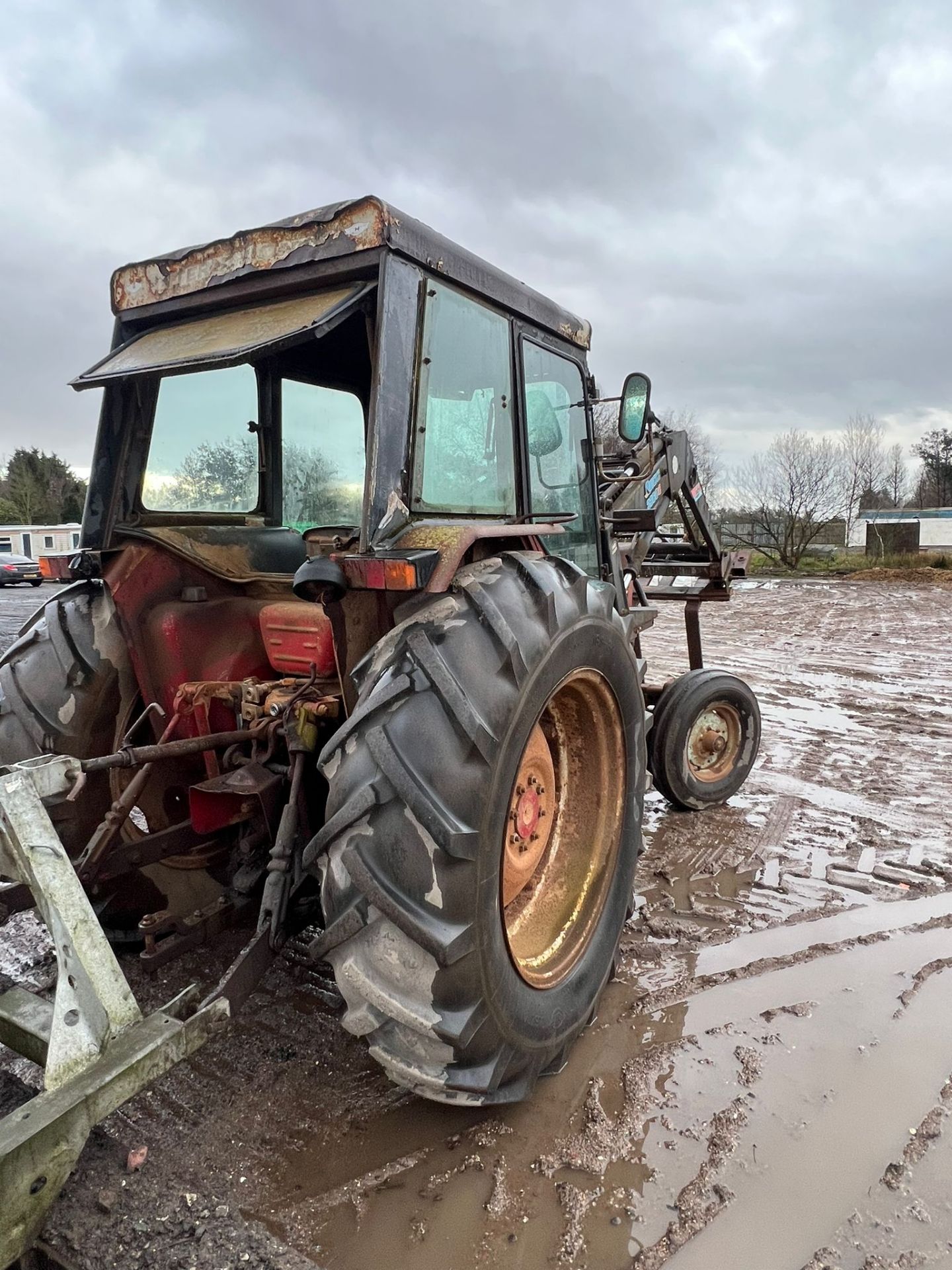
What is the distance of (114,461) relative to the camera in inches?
109

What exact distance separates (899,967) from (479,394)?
2368 mm

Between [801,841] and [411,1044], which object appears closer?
[411,1044]

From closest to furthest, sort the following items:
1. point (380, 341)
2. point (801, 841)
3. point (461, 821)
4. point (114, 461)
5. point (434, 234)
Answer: point (461, 821) < point (380, 341) < point (434, 234) < point (114, 461) < point (801, 841)

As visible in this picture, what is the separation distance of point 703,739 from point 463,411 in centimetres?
254

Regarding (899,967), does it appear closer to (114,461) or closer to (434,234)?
(434,234)

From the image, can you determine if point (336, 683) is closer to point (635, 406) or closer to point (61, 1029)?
point (61, 1029)

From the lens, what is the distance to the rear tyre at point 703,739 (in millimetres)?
4121

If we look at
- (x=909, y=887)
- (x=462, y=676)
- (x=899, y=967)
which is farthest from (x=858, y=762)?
(x=462, y=676)

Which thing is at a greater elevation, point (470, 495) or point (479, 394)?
point (479, 394)

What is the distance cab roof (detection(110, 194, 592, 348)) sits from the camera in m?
2.09

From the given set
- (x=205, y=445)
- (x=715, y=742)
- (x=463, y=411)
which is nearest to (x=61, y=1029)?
(x=463, y=411)

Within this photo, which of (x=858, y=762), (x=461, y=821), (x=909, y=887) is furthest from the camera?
(x=858, y=762)

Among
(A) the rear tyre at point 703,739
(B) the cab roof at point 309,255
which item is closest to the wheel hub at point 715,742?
(A) the rear tyre at point 703,739

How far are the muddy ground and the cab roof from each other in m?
2.15
